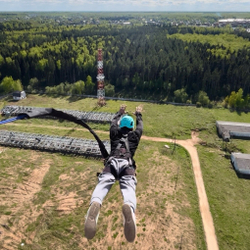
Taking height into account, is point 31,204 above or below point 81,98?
above

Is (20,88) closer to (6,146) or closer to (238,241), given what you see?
(6,146)

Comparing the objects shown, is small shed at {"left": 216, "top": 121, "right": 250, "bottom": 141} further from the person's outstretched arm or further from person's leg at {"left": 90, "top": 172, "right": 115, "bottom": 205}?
person's leg at {"left": 90, "top": 172, "right": 115, "bottom": 205}

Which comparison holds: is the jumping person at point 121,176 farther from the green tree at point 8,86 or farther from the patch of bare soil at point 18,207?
the green tree at point 8,86

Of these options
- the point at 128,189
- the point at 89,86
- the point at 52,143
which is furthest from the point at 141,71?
the point at 128,189

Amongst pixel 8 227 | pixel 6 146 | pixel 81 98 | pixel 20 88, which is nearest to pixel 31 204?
pixel 8 227

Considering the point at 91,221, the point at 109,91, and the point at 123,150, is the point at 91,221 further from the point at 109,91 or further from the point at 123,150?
the point at 109,91

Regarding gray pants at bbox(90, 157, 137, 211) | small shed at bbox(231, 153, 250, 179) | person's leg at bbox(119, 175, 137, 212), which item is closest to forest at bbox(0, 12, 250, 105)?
small shed at bbox(231, 153, 250, 179)
